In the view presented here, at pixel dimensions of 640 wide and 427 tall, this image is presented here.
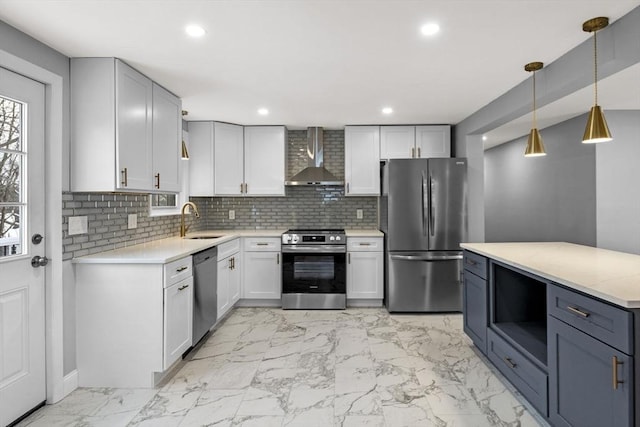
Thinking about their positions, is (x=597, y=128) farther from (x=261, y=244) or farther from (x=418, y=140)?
(x=261, y=244)

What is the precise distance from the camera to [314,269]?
431cm

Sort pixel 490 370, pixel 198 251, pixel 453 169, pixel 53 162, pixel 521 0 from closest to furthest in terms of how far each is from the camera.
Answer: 1. pixel 521 0
2. pixel 53 162
3. pixel 490 370
4. pixel 198 251
5. pixel 453 169

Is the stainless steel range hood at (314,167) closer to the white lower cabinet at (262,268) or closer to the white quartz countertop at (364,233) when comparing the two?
the white quartz countertop at (364,233)

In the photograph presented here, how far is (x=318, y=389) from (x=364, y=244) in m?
2.15

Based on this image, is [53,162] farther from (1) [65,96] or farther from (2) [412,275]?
(2) [412,275]

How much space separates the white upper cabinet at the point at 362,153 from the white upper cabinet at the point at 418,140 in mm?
100

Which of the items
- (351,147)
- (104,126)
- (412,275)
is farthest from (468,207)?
(104,126)

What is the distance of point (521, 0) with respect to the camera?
1.81 m

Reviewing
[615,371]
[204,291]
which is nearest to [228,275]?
[204,291]

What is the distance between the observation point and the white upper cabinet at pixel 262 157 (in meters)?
4.66

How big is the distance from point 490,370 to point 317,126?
330cm

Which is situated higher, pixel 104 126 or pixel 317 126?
pixel 317 126

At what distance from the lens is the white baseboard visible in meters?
2.38

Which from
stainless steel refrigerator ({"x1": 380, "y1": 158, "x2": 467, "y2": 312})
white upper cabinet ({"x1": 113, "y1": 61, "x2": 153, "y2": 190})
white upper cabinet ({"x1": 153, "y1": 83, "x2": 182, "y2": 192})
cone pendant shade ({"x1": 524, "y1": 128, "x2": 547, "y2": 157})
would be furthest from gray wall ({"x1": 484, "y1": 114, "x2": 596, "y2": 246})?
white upper cabinet ({"x1": 113, "y1": 61, "x2": 153, "y2": 190})
